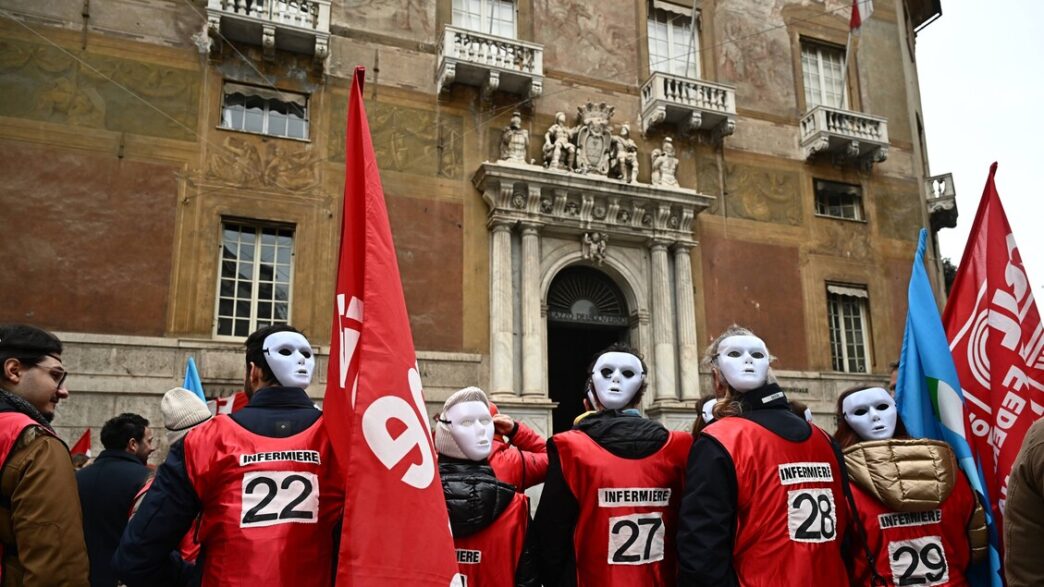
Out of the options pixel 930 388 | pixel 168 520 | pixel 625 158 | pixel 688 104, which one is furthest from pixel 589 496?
pixel 688 104

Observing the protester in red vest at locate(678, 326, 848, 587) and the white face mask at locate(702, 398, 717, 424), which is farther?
the white face mask at locate(702, 398, 717, 424)

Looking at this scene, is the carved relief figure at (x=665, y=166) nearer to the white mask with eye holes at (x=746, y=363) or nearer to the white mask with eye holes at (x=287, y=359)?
the white mask with eye holes at (x=746, y=363)

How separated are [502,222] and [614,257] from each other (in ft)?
7.86

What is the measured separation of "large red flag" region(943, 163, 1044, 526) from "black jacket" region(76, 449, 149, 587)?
18.0 ft

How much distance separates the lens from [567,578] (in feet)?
12.3

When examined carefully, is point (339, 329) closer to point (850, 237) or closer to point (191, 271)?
point (191, 271)

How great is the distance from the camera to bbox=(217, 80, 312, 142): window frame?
12484 mm

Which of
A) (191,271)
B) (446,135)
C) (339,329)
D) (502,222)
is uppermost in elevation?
(446,135)

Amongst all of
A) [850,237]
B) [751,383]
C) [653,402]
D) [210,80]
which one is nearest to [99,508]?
[751,383]

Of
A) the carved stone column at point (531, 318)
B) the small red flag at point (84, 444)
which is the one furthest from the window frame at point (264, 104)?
the small red flag at point (84, 444)

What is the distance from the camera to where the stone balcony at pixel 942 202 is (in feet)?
57.3

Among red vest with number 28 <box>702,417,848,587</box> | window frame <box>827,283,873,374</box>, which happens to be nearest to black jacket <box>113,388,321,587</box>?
red vest with number 28 <box>702,417,848,587</box>

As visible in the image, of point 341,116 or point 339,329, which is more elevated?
point 341,116

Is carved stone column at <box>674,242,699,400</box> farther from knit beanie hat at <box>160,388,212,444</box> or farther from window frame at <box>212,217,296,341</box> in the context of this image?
knit beanie hat at <box>160,388,212,444</box>
